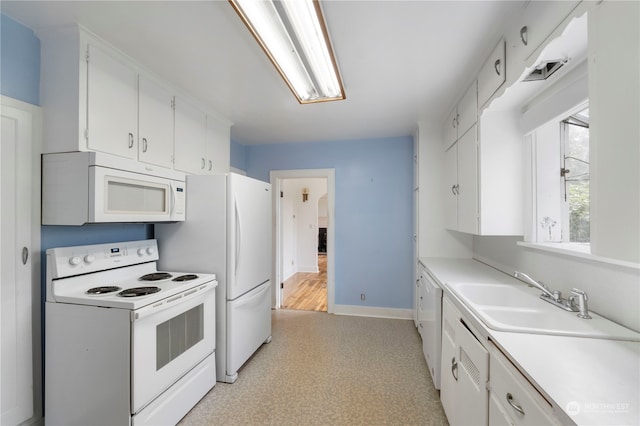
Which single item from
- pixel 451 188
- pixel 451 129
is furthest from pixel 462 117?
pixel 451 188

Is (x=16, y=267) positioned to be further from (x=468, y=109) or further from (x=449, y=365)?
(x=468, y=109)

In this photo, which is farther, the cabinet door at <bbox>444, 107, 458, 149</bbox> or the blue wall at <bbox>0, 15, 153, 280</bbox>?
the cabinet door at <bbox>444, 107, 458, 149</bbox>

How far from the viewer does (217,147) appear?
2.84 metres

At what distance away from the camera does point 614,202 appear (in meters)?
0.81

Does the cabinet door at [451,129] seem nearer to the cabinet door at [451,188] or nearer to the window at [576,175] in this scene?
the cabinet door at [451,188]

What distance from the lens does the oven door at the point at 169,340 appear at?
4.82ft

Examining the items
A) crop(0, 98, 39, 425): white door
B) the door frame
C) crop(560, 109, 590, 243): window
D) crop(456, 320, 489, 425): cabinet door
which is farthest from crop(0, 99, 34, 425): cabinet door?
crop(560, 109, 590, 243): window

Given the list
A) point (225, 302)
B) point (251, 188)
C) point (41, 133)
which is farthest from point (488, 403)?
point (41, 133)

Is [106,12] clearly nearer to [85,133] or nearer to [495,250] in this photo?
[85,133]

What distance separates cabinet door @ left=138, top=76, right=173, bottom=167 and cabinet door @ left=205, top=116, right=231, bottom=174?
0.53 metres

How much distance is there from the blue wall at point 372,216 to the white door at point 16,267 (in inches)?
109

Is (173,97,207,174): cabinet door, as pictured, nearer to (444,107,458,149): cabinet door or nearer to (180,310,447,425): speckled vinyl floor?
(180,310,447,425): speckled vinyl floor

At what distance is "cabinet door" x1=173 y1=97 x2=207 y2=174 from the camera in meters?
2.26

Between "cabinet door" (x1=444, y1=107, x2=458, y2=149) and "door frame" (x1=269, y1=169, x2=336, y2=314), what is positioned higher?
"cabinet door" (x1=444, y1=107, x2=458, y2=149)
